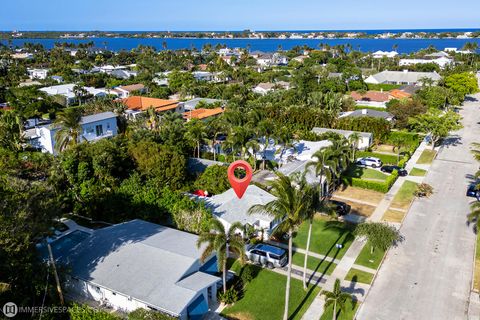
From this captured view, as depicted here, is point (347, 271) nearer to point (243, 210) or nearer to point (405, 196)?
point (243, 210)

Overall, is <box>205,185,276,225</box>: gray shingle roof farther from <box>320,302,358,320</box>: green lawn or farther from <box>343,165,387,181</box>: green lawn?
<box>343,165,387,181</box>: green lawn

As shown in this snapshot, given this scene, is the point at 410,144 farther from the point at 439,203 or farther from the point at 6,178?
the point at 6,178

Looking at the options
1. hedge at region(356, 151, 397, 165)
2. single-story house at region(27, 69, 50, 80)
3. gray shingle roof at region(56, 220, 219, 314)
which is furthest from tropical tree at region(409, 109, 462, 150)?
single-story house at region(27, 69, 50, 80)

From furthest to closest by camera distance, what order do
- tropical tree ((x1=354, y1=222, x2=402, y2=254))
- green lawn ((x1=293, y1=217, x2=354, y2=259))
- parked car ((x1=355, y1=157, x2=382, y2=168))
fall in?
parked car ((x1=355, y1=157, x2=382, y2=168)), green lawn ((x1=293, y1=217, x2=354, y2=259)), tropical tree ((x1=354, y1=222, x2=402, y2=254))

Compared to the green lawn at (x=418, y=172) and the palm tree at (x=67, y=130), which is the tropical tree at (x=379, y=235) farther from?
the palm tree at (x=67, y=130)

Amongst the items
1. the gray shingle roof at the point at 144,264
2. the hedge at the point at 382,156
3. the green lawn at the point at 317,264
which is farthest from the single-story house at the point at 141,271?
the hedge at the point at 382,156

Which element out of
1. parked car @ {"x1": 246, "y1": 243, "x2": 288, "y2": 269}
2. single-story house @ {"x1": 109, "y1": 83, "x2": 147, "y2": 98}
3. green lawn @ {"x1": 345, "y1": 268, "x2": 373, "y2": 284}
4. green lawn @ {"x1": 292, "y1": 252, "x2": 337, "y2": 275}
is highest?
single-story house @ {"x1": 109, "y1": 83, "x2": 147, "y2": 98}
